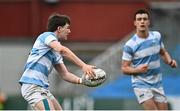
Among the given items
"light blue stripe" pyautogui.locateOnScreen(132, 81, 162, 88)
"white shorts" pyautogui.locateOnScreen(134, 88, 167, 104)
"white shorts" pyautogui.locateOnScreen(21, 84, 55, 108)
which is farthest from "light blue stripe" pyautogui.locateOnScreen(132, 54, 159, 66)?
"white shorts" pyautogui.locateOnScreen(21, 84, 55, 108)

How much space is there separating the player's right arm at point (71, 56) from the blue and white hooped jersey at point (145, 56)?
2.30 metres

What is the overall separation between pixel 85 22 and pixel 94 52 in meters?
1.21

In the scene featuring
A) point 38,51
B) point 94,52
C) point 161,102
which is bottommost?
point 94,52

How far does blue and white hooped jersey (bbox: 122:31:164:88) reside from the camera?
11453mm

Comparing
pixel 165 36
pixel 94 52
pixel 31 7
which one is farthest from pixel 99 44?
pixel 165 36

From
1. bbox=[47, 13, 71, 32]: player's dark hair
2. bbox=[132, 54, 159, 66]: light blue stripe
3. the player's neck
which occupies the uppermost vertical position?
bbox=[47, 13, 71, 32]: player's dark hair

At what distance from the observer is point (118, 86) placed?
65.0ft

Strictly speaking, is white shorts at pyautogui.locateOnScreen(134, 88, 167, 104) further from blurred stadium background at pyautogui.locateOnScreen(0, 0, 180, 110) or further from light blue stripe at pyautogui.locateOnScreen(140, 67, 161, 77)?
blurred stadium background at pyautogui.locateOnScreen(0, 0, 180, 110)

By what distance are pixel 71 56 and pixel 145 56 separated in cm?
255

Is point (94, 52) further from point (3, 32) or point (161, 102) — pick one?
point (161, 102)

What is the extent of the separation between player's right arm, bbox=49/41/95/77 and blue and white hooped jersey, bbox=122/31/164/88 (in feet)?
7.55

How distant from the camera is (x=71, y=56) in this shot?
9.14 m

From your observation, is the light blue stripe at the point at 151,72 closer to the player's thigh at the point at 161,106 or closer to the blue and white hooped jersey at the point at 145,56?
the blue and white hooped jersey at the point at 145,56

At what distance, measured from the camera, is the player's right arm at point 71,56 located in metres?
8.97
